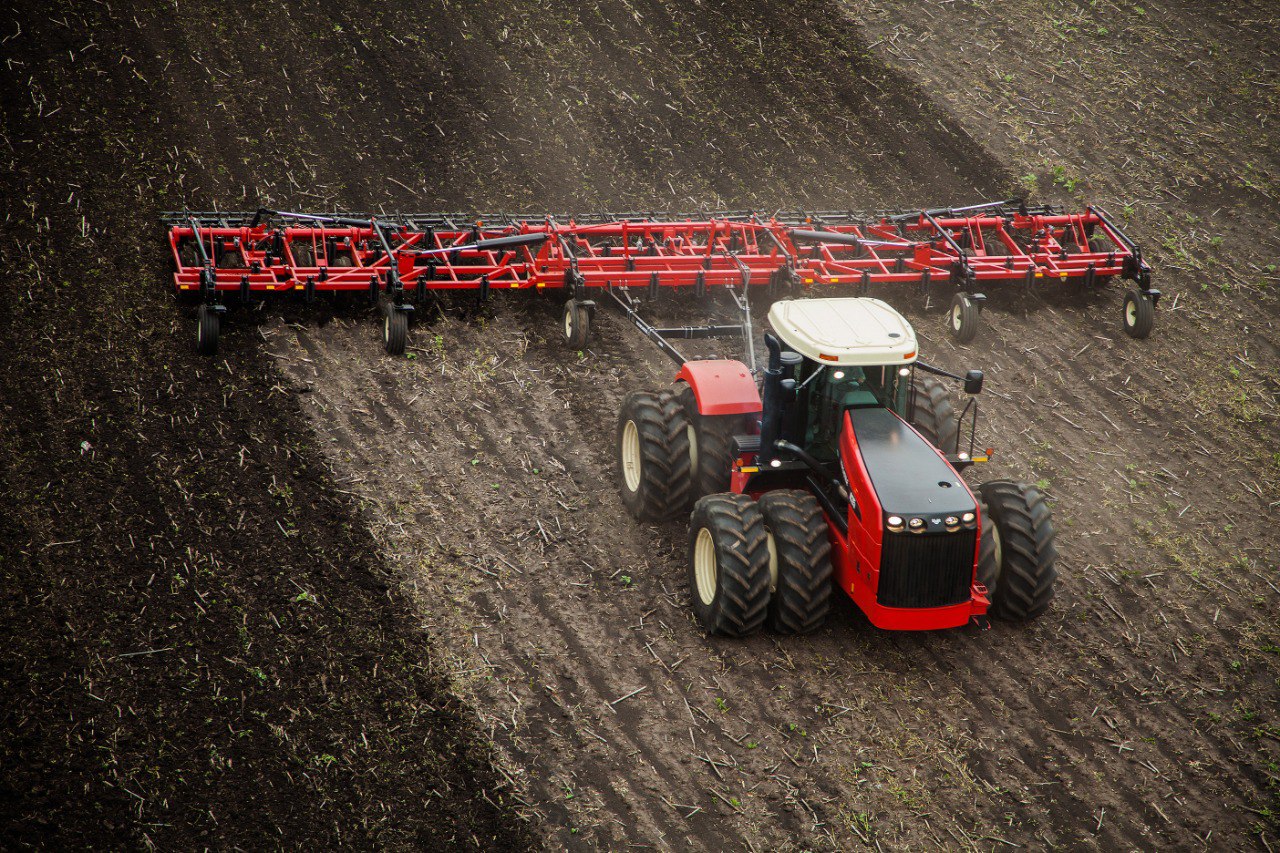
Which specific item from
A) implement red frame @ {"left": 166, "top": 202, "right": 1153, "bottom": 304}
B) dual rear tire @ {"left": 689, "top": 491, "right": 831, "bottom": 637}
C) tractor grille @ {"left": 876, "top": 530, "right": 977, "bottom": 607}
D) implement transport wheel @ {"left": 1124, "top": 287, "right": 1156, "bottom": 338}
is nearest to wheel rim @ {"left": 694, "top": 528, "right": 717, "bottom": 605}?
dual rear tire @ {"left": 689, "top": 491, "right": 831, "bottom": 637}

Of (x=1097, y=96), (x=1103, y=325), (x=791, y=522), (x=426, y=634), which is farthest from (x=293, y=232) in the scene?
(x=1097, y=96)

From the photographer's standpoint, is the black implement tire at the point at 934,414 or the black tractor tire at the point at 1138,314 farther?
the black tractor tire at the point at 1138,314

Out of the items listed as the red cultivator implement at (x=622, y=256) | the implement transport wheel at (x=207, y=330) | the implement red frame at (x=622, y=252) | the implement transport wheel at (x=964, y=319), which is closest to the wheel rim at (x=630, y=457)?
the red cultivator implement at (x=622, y=256)

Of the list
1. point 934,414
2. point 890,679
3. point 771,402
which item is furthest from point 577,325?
point 890,679

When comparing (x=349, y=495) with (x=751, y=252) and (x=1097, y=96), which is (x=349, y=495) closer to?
(x=751, y=252)

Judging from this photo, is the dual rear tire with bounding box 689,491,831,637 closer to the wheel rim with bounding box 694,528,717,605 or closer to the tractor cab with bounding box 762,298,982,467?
the wheel rim with bounding box 694,528,717,605

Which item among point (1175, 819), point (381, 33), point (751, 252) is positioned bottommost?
point (1175, 819)

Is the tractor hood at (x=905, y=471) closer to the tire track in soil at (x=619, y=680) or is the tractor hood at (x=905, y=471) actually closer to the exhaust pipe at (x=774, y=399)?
the exhaust pipe at (x=774, y=399)

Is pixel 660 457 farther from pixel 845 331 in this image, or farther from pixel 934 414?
pixel 934 414
